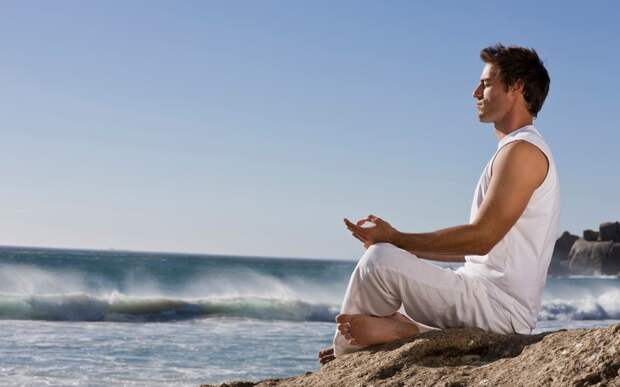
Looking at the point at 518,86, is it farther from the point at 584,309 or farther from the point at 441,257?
the point at 584,309

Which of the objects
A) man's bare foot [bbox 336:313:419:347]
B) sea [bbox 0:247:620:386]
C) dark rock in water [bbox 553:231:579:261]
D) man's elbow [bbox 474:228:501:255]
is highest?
dark rock in water [bbox 553:231:579:261]

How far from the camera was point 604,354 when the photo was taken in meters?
2.52

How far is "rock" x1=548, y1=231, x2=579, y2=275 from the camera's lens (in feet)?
228

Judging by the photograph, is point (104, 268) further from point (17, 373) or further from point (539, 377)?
point (539, 377)

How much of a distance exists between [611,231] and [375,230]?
7162 centimetres

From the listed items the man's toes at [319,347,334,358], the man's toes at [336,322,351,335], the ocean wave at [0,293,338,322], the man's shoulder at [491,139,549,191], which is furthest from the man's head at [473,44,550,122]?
the ocean wave at [0,293,338,322]

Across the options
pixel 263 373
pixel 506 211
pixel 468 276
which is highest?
pixel 506 211

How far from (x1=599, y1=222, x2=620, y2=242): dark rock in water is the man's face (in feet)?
232

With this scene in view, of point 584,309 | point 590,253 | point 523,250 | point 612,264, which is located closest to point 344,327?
point 523,250

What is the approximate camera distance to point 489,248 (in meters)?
3.20

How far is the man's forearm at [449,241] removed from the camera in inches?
125

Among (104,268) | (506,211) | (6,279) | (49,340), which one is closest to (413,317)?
(506,211)

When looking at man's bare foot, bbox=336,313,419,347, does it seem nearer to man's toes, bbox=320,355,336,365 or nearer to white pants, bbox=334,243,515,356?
white pants, bbox=334,243,515,356

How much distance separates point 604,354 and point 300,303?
66.4 feet
